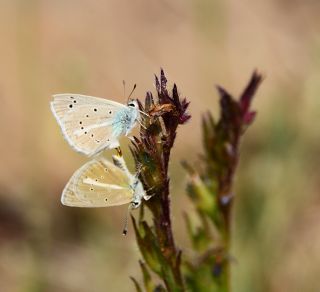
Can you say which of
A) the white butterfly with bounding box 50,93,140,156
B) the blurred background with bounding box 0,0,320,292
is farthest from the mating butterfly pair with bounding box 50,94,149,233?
the blurred background with bounding box 0,0,320,292

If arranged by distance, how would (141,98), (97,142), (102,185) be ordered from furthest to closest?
(141,98)
(97,142)
(102,185)

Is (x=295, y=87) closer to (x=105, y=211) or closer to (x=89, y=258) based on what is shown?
(x=105, y=211)

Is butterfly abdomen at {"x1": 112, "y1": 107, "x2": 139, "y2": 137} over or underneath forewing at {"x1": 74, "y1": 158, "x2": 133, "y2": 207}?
over

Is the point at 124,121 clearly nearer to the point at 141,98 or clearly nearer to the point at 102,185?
the point at 102,185

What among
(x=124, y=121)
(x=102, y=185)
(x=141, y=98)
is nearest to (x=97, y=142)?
(x=124, y=121)

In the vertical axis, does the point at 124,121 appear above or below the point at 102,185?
above

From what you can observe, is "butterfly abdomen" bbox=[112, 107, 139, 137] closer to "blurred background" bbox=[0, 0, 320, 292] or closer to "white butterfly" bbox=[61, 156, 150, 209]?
"white butterfly" bbox=[61, 156, 150, 209]
